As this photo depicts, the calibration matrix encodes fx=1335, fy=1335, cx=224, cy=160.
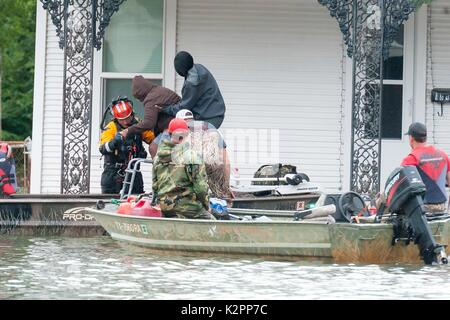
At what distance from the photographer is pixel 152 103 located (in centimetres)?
1911

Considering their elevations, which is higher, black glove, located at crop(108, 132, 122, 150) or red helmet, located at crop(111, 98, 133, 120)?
red helmet, located at crop(111, 98, 133, 120)

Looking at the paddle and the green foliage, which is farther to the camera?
the green foliage

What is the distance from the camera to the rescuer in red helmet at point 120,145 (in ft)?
62.5

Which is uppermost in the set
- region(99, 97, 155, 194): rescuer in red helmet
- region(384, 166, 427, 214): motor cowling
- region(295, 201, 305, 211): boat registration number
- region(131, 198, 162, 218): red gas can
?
region(99, 97, 155, 194): rescuer in red helmet

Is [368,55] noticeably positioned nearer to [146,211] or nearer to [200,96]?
[200,96]

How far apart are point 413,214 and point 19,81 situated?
87.5 feet

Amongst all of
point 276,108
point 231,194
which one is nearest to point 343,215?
point 231,194

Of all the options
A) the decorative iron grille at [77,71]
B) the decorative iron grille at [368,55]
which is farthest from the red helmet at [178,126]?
the decorative iron grille at [368,55]

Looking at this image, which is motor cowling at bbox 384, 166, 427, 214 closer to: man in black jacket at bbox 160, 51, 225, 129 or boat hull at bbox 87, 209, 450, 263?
boat hull at bbox 87, 209, 450, 263

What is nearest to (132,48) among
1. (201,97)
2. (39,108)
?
(39,108)

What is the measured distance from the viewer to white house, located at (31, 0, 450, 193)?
2300cm

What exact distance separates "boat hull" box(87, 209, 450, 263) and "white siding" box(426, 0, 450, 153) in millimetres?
7929

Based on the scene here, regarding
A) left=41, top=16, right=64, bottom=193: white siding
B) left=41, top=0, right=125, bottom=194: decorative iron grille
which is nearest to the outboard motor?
left=41, top=0, right=125, bottom=194: decorative iron grille

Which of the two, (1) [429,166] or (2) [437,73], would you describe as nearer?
(1) [429,166]
